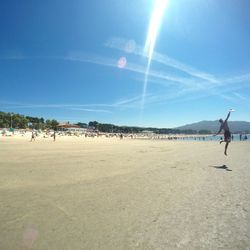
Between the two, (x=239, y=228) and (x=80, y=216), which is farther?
(x=80, y=216)

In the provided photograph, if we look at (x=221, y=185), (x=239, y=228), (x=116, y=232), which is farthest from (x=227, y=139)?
(x=116, y=232)

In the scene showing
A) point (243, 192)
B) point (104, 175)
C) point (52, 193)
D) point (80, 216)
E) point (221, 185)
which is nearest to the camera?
point (80, 216)

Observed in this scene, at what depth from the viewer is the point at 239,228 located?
369 centimetres

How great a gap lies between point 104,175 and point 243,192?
4.02m

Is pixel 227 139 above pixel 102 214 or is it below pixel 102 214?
above

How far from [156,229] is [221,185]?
3754 millimetres

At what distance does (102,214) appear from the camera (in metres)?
4.30

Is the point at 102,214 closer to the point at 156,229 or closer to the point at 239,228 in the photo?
the point at 156,229

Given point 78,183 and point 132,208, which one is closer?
point 132,208

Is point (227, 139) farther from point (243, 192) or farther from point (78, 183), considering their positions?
point (78, 183)

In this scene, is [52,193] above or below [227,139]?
below

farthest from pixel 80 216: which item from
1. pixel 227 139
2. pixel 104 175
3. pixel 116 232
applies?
pixel 227 139

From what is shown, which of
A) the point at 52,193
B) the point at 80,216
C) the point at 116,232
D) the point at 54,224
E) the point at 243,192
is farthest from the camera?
the point at 243,192

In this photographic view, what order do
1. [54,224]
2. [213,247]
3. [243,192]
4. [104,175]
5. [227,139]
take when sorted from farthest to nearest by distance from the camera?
1. [227,139]
2. [104,175]
3. [243,192]
4. [54,224]
5. [213,247]
